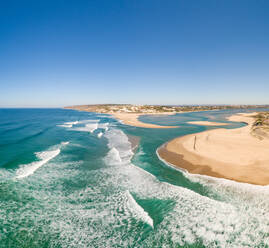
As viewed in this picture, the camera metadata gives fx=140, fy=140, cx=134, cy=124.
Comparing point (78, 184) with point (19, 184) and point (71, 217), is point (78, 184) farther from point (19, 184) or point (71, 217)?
point (19, 184)

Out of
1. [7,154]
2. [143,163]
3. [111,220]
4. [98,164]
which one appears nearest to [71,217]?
[111,220]

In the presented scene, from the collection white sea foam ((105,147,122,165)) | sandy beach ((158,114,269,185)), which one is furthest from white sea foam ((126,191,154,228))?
sandy beach ((158,114,269,185))

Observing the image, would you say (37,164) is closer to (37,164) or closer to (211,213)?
(37,164)

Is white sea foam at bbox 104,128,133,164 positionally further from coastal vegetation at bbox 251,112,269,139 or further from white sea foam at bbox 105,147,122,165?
coastal vegetation at bbox 251,112,269,139

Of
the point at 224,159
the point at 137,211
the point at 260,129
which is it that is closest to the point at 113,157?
the point at 137,211

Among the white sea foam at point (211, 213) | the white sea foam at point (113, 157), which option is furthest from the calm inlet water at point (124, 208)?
the white sea foam at point (113, 157)
